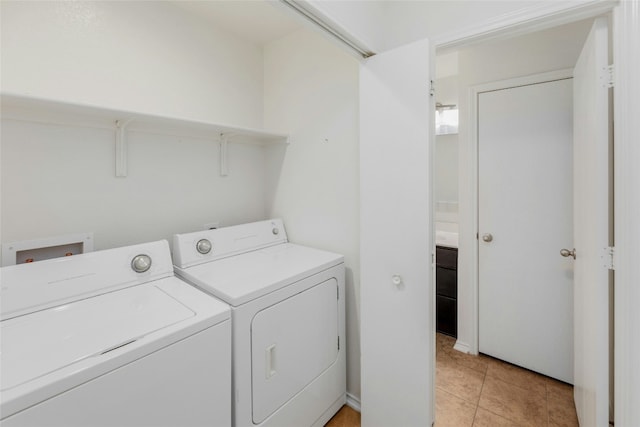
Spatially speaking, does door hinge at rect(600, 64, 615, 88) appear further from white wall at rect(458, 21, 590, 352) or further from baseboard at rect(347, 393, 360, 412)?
baseboard at rect(347, 393, 360, 412)

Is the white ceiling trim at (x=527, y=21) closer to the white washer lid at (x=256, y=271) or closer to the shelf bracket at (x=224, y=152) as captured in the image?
the white washer lid at (x=256, y=271)

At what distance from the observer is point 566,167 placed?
194cm

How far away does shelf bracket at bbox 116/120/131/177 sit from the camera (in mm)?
1577

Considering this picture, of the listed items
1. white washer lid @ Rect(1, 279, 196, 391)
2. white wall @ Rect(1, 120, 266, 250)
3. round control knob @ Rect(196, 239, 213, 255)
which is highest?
white wall @ Rect(1, 120, 266, 250)

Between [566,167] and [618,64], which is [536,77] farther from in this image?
[618,64]

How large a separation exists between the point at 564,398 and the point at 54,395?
8.97 feet

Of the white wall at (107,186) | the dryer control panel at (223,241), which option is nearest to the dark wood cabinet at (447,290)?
the dryer control panel at (223,241)

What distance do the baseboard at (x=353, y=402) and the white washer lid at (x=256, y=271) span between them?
3.02ft

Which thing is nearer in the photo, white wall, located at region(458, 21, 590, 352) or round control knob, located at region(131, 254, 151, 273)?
round control knob, located at region(131, 254, 151, 273)

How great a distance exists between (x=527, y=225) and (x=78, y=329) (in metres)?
2.67

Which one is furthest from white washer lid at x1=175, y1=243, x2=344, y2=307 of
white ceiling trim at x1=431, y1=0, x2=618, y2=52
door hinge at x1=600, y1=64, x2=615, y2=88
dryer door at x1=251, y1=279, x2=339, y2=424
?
door hinge at x1=600, y1=64, x2=615, y2=88

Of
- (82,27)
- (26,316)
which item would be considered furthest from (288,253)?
(82,27)

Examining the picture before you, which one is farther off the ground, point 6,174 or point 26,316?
point 6,174

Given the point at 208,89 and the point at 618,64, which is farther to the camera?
the point at 208,89
